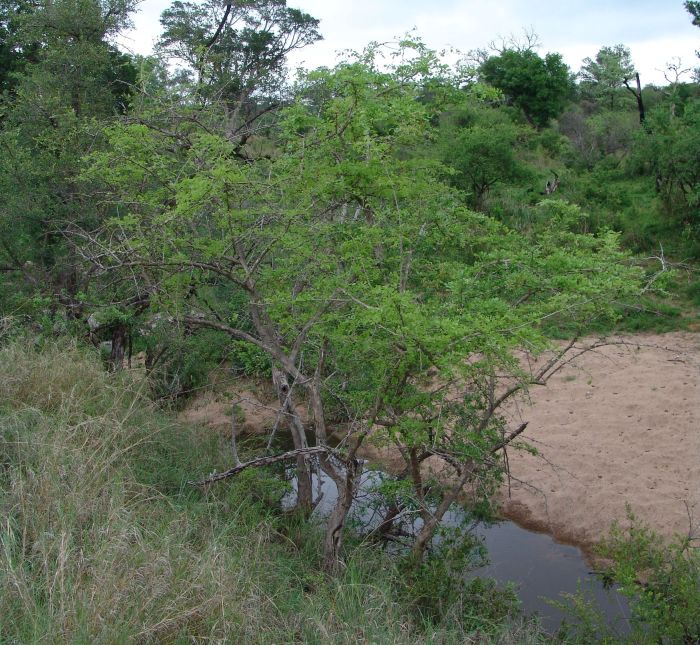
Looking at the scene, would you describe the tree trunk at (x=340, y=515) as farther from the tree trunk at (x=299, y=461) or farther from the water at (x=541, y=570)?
the water at (x=541, y=570)

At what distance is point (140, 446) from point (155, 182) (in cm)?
247

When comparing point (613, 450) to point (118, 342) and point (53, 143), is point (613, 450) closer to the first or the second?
point (118, 342)

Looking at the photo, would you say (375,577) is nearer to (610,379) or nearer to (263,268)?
(263,268)

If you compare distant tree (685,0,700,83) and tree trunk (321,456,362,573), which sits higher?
distant tree (685,0,700,83)

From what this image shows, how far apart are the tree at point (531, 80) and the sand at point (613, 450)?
13.4 m

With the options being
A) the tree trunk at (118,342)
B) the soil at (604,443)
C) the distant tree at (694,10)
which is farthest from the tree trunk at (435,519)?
the distant tree at (694,10)

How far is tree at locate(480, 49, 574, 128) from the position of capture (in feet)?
71.8

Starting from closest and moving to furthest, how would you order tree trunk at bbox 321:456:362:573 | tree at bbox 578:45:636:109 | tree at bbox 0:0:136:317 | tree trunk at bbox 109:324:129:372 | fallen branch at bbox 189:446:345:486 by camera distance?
fallen branch at bbox 189:446:345:486, tree trunk at bbox 321:456:362:573, tree at bbox 0:0:136:317, tree trunk at bbox 109:324:129:372, tree at bbox 578:45:636:109

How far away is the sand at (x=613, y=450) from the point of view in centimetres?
712

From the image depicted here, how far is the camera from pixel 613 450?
27.1ft

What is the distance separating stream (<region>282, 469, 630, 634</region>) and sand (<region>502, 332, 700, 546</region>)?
26 cm

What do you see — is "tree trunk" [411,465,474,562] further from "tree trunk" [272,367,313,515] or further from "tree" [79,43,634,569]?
"tree trunk" [272,367,313,515]

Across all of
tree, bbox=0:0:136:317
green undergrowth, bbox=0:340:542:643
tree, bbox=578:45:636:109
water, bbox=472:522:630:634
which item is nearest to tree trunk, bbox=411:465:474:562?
green undergrowth, bbox=0:340:542:643

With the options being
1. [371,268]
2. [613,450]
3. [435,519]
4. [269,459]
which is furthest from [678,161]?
[269,459]
